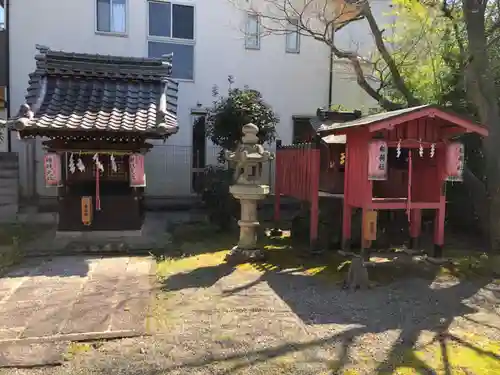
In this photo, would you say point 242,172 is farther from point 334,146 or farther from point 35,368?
point 35,368

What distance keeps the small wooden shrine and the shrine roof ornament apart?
0.8 inches

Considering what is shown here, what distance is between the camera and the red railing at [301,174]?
946 centimetres

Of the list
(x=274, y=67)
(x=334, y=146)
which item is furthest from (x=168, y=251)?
(x=274, y=67)

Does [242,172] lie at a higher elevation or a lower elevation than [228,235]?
higher

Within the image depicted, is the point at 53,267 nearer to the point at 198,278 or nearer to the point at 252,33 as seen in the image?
the point at 198,278

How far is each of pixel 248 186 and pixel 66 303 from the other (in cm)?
383

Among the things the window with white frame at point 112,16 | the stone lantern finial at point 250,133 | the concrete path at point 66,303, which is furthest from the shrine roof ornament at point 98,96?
the window with white frame at point 112,16

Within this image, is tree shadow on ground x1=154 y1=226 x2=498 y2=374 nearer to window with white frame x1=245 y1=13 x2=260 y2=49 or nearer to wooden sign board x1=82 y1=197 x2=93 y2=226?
wooden sign board x1=82 y1=197 x2=93 y2=226

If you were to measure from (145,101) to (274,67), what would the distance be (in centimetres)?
684

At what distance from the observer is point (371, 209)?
7891 mm

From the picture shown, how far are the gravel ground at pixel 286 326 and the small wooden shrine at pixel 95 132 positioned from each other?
3785 millimetres

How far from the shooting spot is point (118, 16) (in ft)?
50.5

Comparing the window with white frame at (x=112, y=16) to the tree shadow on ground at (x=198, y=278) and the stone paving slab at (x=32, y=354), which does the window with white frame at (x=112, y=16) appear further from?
the stone paving slab at (x=32, y=354)

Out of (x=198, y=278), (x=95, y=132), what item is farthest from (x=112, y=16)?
(x=198, y=278)
